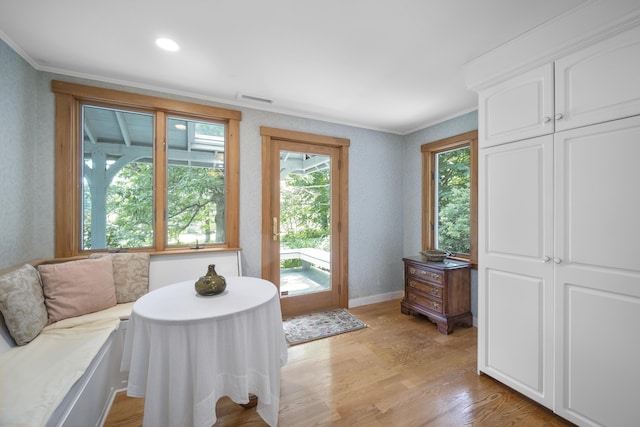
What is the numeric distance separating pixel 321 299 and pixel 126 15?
3.28 metres

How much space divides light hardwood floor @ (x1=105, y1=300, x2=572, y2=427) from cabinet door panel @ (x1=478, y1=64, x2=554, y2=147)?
1.87m

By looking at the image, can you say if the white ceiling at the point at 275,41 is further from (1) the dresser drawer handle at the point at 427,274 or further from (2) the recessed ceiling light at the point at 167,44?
(1) the dresser drawer handle at the point at 427,274

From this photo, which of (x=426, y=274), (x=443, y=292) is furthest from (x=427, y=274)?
(x=443, y=292)

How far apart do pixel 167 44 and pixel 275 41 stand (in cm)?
82

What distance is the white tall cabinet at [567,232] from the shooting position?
1411 millimetres

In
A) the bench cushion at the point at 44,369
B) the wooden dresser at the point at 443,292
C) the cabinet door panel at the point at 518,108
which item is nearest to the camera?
the bench cushion at the point at 44,369

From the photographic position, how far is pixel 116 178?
2.56 metres

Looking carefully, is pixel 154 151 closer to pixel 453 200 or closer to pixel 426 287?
pixel 426 287

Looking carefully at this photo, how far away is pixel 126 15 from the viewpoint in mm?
1666

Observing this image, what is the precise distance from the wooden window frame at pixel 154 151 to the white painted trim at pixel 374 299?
1.83m

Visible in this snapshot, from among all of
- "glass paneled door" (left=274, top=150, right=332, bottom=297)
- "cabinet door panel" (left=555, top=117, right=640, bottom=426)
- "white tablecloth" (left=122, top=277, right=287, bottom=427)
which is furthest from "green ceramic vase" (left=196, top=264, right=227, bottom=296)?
"cabinet door panel" (left=555, top=117, right=640, bottom=426)

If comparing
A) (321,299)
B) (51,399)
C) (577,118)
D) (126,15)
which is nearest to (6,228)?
(51,399)

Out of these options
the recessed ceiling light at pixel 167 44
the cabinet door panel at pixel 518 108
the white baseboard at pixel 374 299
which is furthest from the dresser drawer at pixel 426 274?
the recessed ceiling light at pixel 167 44

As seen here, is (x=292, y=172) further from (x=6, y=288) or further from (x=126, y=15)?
(x=6, y=288)
